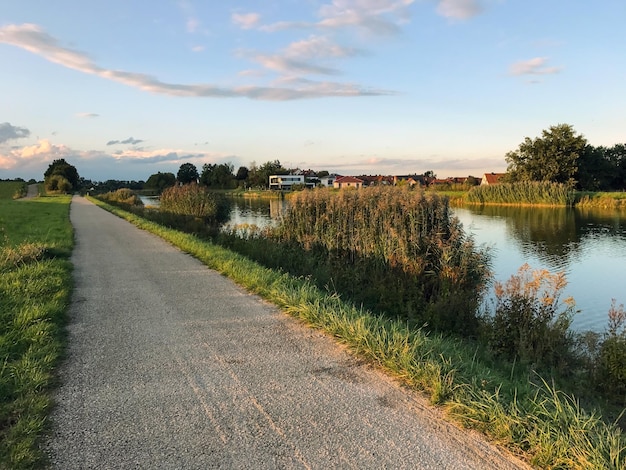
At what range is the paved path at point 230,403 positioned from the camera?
3.40 m

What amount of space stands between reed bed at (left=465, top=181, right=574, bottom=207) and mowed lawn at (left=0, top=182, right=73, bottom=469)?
162 feet

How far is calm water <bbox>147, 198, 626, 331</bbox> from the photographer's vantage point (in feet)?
38.4

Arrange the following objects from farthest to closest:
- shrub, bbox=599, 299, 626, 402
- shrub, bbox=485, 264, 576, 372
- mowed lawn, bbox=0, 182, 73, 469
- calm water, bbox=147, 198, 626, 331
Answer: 1. calm water, bbox=147, 198, 626, 331
2. shrub, bbox=485, 264, 576, 372
3. shrub, bbox=599, 299, 626, 402
4. mowed lawn, bbox=0, 182, 73, 469

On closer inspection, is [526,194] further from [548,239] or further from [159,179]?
[159,179]

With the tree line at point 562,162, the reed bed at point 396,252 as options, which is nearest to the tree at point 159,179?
the tree line at point 562,162

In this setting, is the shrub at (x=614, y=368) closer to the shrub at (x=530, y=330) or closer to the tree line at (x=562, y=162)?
the shrub at (x=530, y=330)

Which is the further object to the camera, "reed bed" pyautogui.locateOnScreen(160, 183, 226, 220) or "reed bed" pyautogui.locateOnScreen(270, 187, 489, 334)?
"reed bed" pyautogui.locateOnScreen(160, 183, 226, 220)

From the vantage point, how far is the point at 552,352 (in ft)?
22.8

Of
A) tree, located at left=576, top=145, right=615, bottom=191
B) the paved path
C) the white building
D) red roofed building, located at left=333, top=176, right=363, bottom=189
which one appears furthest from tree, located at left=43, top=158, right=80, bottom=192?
the paved path

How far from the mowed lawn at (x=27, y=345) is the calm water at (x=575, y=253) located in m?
8.84

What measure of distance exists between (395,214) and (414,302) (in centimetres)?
340

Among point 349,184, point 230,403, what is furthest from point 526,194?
point 230,403

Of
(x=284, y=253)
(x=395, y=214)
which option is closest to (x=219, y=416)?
(x=395, y=214)

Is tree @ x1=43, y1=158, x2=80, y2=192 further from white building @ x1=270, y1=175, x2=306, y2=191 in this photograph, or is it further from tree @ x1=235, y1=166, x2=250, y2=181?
white building @ x1=270, y1=175, x2=306, y2=191
